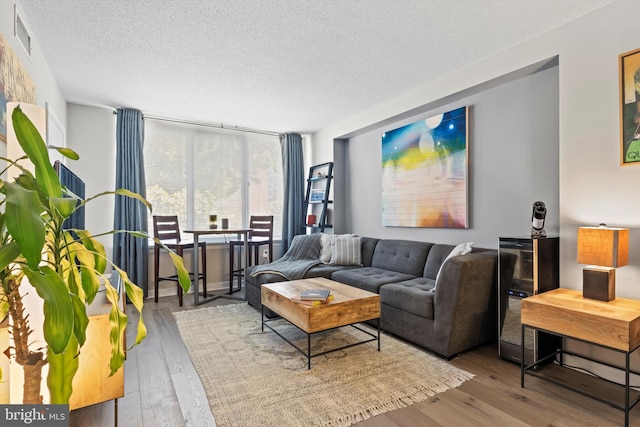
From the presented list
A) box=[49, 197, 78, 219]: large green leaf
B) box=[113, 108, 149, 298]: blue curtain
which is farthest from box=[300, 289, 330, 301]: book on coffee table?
box=[113, 108, 149, 298]: blue curtain

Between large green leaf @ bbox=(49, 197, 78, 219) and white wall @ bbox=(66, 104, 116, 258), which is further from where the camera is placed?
white wall @ bbox=(66, 104, 116, 258)

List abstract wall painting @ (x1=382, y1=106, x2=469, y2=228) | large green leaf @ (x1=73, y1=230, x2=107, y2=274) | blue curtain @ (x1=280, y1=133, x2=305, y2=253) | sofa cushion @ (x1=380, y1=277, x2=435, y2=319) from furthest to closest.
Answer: blue curtain @ (x1=280, y1=133, x2=305, y2=253) < abstract wall painting @ (x1=382, y1=106, x2=469, y2=228) < sofa cushion @ (x1=380, y1=277, x2=435, y2=319) < large green leaf @ (x1=73, y1=230, x2=107, y2=274)

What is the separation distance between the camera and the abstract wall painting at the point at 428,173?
11.1ft

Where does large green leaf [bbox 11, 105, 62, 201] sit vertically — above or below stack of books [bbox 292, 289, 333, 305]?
above

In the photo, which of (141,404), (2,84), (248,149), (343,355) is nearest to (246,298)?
(343,355)

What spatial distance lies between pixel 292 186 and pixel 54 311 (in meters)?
4.69

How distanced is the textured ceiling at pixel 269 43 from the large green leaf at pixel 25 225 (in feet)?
6.19

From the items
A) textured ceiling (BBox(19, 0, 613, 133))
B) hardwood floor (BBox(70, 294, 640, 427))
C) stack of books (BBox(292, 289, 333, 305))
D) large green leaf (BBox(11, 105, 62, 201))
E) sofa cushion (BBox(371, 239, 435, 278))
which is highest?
textured ceiling (BBox(19, 0, 613, 133))

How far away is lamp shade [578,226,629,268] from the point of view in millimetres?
1902

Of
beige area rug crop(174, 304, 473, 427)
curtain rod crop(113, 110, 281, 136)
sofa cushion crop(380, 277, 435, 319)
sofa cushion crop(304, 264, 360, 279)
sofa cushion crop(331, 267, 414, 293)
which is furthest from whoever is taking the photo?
curtain rod crop(113, 110, 281, 136)

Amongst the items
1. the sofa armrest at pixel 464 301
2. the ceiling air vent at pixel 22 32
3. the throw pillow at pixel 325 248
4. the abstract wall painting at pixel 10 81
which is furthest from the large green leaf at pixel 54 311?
the throw pillow at pixel 325 248

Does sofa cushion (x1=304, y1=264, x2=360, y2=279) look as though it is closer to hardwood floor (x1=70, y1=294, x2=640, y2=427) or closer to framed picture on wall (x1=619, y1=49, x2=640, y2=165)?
hardwood floor (x1=70, y1=294, x2=640, y2=427)

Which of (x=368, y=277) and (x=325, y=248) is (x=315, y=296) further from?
(x=325, y=248)

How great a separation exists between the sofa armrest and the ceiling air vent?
132 inches
